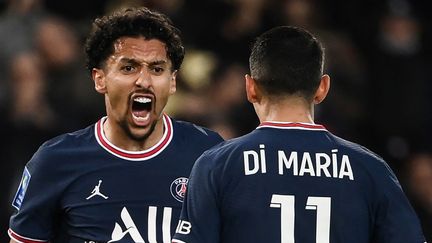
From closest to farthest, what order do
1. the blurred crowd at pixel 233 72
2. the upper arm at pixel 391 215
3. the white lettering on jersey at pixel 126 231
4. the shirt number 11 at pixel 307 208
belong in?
the shirt number 11 at pixel 307 208 < the upper arm at pixel 391 215 < the white lettering on jersey at pixel 126 231 < the blurred crowd at pixel 233 72

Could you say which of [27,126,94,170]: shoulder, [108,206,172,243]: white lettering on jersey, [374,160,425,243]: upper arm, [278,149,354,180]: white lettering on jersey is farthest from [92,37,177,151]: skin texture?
[374,160,425,243]: upper arm

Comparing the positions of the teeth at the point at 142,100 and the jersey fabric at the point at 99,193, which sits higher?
→ the teeth at the point at 142,100

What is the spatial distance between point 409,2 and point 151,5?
3.15 metres

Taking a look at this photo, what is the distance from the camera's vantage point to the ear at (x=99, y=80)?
4902 millimetres

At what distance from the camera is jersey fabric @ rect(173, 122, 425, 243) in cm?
380

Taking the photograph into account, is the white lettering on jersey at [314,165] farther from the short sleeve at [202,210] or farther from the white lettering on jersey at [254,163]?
the short sleeve at [202,210]

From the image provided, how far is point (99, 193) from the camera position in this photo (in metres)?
4.77

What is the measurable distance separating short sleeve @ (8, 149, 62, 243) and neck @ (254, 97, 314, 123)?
1255 millimetres

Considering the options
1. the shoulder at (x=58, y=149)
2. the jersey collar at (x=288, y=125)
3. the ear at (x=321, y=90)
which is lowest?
A: the shoulder at (x=58, y=149)

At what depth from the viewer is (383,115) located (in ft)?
32.5

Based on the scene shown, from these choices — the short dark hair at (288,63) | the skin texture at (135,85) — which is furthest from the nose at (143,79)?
the short dark hair at (288,63)

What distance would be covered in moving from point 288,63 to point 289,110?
0.18 m

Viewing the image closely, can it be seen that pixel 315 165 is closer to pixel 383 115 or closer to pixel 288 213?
pixel 288 213

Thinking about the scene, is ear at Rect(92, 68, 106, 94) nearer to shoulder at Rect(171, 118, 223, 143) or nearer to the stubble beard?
the stubble beard
